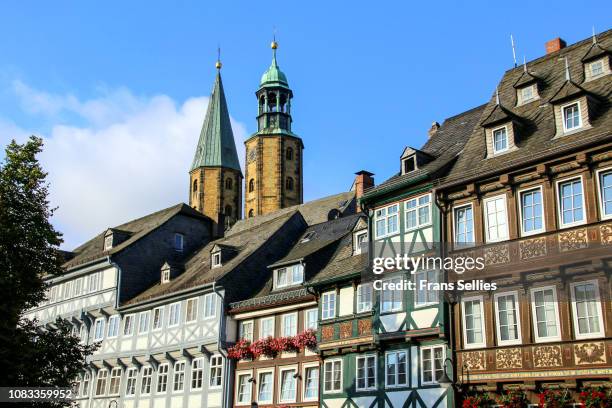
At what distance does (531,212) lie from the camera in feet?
73.0

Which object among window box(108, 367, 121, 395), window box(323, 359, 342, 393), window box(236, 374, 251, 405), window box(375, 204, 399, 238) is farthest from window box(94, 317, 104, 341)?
window box(375, 204, 399, 238)

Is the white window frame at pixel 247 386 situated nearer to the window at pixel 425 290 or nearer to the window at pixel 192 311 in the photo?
the window at pixel 192 311

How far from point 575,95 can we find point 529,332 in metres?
6.81

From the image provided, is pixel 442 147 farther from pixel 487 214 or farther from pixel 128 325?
pixel 128 325

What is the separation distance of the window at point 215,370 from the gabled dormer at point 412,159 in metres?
12.9

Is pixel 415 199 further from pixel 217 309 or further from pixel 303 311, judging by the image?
pixel 217 309

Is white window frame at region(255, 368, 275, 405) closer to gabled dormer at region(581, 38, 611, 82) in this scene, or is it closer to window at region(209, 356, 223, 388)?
window at region(209, 356, 223, 388)

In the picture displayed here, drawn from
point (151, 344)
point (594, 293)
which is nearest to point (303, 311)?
point (151, 344)

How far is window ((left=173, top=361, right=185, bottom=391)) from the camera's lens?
36438 mm

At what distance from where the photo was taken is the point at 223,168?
94.1m

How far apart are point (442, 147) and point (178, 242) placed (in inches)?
873

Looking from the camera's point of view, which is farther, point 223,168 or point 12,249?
point 223,168

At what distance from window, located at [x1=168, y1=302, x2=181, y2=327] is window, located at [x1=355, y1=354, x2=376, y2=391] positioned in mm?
12957

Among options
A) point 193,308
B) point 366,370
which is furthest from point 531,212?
point 193,308
